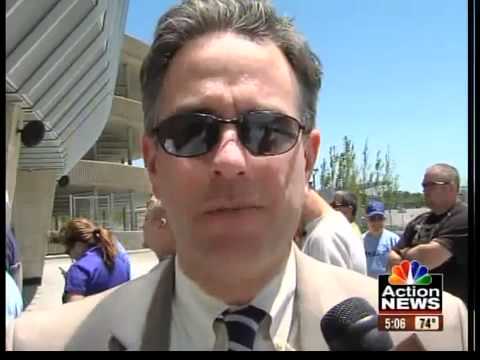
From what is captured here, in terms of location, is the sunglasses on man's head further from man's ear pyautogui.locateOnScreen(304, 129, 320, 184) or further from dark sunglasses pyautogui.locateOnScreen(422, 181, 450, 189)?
man's ear pyautogui.locateOnScreen(304, 129, 320, 184)

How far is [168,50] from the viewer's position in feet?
4.06

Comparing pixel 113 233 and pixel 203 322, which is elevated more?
pixel 113 233

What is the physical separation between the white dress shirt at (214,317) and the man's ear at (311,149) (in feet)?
0.72

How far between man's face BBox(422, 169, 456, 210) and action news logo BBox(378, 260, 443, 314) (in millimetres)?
202

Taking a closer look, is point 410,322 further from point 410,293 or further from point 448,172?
point 448,172

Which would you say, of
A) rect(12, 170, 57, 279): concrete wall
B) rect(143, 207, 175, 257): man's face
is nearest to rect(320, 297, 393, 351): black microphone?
rect(143, 207, 175, 257): man's face

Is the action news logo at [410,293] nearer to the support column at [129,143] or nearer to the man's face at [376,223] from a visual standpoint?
the man's face at [376,223]

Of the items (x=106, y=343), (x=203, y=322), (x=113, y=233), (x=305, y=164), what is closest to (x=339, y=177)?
(x=305, y=164)

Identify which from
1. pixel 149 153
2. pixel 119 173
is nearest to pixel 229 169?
pixel 149 153

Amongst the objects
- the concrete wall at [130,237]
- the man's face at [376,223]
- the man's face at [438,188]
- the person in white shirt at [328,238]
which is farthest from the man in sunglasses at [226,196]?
the person in white shirt at [328,238]
